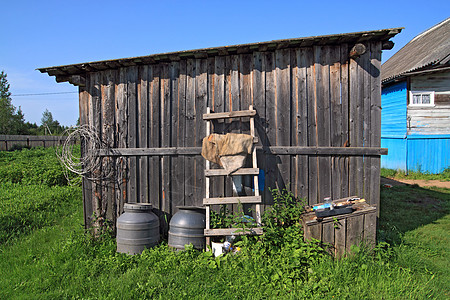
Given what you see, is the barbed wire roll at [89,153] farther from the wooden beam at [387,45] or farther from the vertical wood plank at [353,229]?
the wooden beam at [387,45]

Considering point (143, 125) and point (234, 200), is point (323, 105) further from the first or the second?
point (143, 125)

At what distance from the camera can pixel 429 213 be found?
6.77 metres

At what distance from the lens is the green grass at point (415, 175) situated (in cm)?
1212

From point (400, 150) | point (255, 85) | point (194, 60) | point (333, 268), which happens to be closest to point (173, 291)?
point (333, 268)

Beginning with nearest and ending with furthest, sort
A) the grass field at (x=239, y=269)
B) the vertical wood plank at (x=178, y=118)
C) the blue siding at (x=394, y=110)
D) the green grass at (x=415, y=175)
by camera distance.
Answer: the grass field at (x=239, y=269) → the vertical wood plank at (x=178, y=118) → the green grass at (x=415, y=175) → the blue siding at (x=394, y=110)

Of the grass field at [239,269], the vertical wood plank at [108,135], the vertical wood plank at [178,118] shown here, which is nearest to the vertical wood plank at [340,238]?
the grass field at [239,269]

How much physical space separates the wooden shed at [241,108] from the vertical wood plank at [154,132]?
2 centimetres

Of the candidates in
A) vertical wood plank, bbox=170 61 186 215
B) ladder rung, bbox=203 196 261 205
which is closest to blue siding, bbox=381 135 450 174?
ladder rung, bbox=203 196 261 205

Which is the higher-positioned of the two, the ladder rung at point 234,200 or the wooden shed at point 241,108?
the wooden shed at point 241,108

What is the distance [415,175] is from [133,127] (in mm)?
12557

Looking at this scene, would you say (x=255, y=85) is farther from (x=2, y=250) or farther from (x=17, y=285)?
(x=2, y=250)

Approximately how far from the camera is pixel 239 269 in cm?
388

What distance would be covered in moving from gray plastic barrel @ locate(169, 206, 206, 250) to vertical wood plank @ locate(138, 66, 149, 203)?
104cm

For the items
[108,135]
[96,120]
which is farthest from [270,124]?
Answer: [96,120]
